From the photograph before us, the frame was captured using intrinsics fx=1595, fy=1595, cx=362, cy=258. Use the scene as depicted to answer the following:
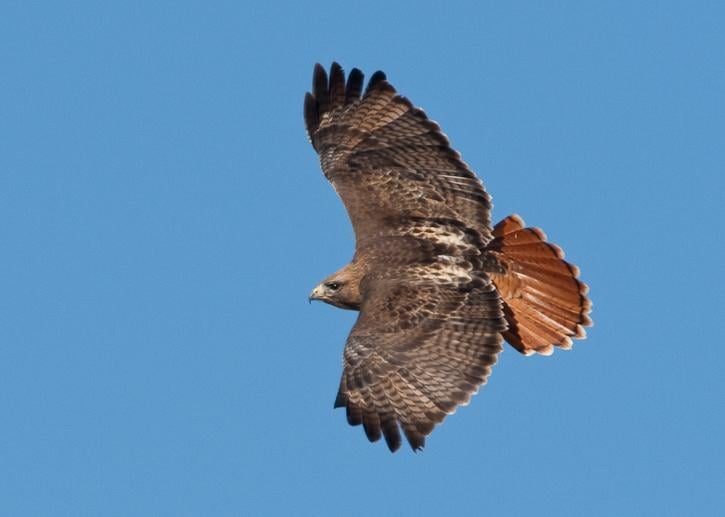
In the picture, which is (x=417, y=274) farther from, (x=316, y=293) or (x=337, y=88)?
(x=337, y=88)

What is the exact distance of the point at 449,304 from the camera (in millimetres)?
12750

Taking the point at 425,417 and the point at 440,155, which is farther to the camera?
the point at 440,155

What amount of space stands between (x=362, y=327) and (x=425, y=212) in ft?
4.86

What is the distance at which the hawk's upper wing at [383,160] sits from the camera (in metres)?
13.6

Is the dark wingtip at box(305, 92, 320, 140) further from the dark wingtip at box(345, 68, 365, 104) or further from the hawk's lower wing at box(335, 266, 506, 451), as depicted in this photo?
the hawk's lower wing at box(335, 266, 506, 451)

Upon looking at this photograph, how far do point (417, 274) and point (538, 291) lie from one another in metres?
1.16

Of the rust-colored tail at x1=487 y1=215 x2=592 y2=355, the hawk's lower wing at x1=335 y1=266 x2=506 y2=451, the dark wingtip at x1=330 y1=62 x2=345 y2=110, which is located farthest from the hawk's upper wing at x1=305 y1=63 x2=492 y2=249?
the hawk's lower wing at x1=335 y1=266 x2=506 y2=451

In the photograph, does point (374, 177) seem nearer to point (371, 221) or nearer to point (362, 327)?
point (371, 221)

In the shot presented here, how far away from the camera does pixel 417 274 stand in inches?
515

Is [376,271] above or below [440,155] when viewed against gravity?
below

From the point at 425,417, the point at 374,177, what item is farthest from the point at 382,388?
the point at 374,177

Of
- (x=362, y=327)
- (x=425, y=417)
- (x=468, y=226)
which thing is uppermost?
(x=468, y=226)

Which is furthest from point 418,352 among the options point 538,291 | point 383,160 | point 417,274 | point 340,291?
point 383,160

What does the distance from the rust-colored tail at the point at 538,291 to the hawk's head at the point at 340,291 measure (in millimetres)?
1187
